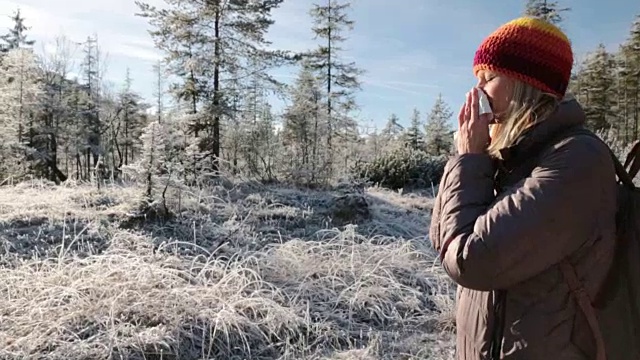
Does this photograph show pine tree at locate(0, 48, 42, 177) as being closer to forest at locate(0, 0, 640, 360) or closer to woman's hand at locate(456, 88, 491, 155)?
forest at locate(0, 0, 640, 360)

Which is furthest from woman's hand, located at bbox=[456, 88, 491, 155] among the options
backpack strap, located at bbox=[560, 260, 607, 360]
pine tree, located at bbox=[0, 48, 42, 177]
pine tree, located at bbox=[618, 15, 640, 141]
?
pine tree, located at bbox=[618, 15, 640, 141]

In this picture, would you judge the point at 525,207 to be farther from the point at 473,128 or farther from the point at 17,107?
the point at 17,107

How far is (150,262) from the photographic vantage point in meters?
3.93

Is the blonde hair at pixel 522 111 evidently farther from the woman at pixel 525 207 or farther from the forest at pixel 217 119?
the forest at pixel 217 119

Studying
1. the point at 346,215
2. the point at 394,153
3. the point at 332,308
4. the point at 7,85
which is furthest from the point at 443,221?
the point at 7,85

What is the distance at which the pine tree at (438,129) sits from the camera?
1072 inches

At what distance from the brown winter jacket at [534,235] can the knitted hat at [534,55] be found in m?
0.07

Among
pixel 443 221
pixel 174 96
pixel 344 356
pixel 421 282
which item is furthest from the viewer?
pixel 174 96

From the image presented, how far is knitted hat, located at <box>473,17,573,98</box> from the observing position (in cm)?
114

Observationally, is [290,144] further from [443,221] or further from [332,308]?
[443,221]

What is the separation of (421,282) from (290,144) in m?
7.86

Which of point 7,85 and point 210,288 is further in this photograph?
point 7,85

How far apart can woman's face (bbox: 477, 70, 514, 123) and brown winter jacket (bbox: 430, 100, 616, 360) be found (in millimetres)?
102

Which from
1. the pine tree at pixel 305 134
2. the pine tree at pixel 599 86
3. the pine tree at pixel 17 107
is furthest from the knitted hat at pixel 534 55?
the pine tree at pixel 599 86
